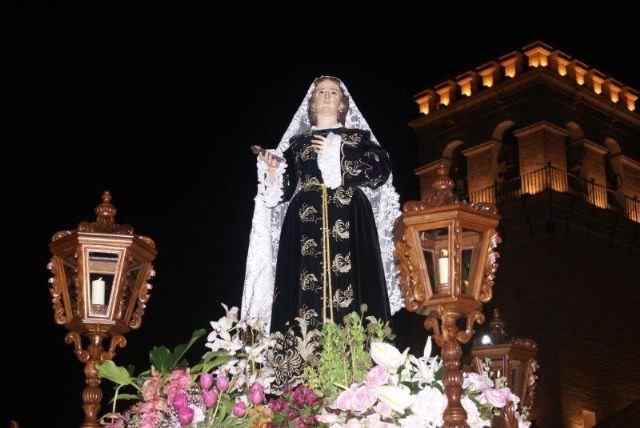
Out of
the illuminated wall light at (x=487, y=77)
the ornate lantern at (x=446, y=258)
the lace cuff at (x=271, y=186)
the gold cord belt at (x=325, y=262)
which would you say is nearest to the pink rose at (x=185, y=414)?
the ornate lantern at (x=446, y=258)

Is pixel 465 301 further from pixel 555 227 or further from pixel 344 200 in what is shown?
pixel 555 227

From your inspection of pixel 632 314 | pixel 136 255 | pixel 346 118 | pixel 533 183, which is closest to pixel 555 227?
pixel 533 183

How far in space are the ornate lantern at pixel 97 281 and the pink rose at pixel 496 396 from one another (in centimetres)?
210

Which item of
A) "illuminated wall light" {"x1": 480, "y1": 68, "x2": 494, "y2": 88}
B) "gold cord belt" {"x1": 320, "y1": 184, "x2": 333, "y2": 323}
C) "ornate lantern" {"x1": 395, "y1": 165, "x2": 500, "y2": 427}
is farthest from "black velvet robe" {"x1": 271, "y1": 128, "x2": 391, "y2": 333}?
"illuminated wall light" {"x1": 480, "y1": 68, "x2": 494, "y2": 88}

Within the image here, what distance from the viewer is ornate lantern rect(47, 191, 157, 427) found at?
230 inches

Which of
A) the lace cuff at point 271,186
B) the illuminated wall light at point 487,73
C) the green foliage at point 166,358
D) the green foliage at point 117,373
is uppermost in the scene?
the illuminated wall light at point 487,73

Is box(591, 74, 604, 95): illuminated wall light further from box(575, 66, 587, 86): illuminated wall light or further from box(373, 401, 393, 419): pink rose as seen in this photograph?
box(373, 401, 393, 419): pink rose

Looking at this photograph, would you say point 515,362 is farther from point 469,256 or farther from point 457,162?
point 457,162

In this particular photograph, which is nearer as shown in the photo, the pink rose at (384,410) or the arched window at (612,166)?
the pink rose at (384,410)

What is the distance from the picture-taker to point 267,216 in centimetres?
764

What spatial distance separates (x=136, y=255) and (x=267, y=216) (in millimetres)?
1786

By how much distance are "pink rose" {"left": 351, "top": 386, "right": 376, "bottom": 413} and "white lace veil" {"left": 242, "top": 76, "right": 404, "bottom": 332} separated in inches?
111

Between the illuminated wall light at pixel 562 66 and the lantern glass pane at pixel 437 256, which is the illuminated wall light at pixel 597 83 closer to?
the illuminated wall light at pixel 562 66

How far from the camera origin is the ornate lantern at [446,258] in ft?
16.6
